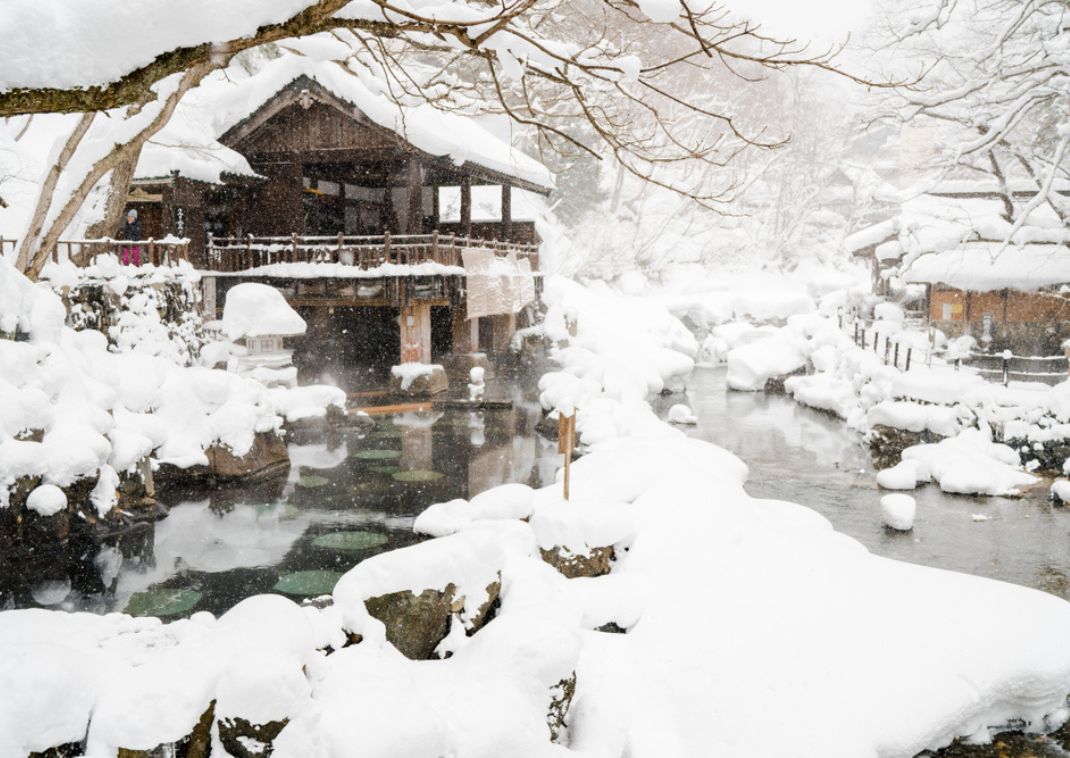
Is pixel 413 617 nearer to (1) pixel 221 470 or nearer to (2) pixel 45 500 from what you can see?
(2) pixel 45 500

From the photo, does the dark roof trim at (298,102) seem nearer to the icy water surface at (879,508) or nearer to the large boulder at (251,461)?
the large boulder at (251,461)

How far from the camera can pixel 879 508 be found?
13383mm

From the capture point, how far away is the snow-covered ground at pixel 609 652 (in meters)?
4.36

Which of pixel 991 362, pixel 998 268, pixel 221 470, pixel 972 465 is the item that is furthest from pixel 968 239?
pixel 221 470

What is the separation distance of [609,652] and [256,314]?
1205 cm

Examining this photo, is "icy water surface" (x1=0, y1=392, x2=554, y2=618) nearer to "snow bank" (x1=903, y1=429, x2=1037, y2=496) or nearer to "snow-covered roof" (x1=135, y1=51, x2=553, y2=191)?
"snow-covered roof" (x1=135, y1=51, x2=553, y2=191)

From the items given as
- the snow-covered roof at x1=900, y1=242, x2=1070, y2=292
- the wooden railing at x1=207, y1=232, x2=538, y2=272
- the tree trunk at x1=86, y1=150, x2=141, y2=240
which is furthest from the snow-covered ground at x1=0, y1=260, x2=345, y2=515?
the snow-covered roof at x1=900, y1=242, x2=1070, y2=292

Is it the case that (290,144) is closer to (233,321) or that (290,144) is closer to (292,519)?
(233,321)

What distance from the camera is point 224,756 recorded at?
4.33 m

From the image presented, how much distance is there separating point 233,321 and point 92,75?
46.0ft

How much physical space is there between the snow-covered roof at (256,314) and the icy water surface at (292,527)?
2.50 metres

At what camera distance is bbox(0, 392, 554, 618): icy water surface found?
8.84 meters

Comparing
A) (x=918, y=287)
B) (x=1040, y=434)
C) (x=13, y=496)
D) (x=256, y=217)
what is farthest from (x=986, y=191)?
(x=13, y=496)

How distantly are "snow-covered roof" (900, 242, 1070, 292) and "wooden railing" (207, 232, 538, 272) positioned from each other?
42.2ft
